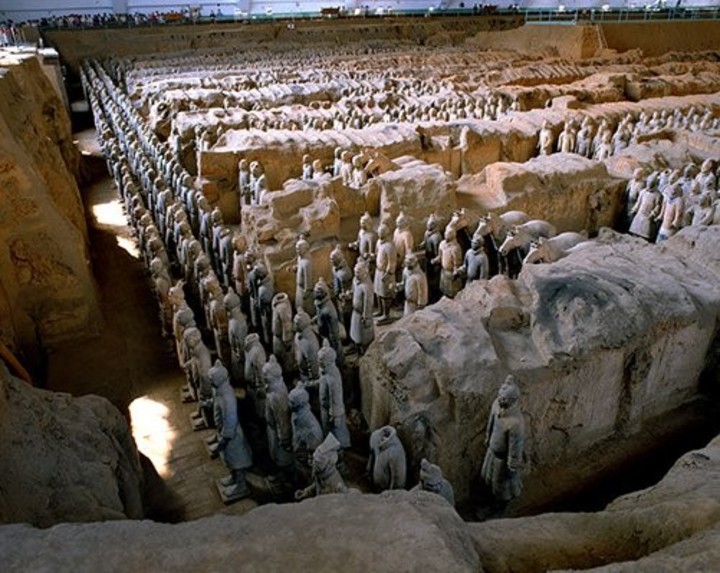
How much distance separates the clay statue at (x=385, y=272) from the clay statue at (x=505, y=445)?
2.42 meters

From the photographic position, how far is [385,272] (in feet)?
18.9

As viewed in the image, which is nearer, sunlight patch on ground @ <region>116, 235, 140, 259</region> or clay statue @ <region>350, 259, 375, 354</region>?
clay statue @ <region>350, 259, 375, 354</region>

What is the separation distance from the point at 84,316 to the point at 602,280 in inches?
183

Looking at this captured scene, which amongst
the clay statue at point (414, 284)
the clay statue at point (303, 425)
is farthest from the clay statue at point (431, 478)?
the clay statue at point (414, 284)

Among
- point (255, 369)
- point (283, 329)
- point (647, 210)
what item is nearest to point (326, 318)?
point (283, 329)

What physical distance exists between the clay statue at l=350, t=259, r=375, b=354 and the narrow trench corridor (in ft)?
4.96

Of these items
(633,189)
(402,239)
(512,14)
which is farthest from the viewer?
(512,14)

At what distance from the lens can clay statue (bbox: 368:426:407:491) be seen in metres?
3.33

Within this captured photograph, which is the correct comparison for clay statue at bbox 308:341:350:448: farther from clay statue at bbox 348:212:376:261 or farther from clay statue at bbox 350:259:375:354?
clay statue at bbox 348:212:376:261

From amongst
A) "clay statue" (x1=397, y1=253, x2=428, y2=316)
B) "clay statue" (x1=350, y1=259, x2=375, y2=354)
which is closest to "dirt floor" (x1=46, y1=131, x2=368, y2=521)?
"clay statue" (x1=350, y1=259, x2=375, y2=354)

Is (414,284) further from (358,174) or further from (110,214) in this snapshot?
(110,214)

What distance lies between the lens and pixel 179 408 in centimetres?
491

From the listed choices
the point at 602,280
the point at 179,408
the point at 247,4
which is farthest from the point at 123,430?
the point at 247,4

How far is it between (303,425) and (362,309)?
164 centimetres
